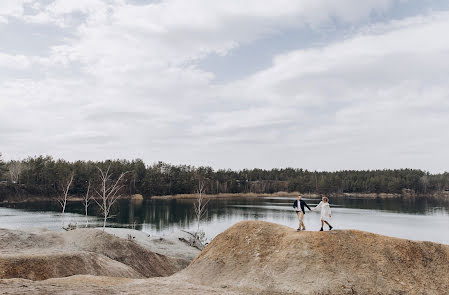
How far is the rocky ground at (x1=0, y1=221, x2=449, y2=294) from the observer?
A: 56.5 feet

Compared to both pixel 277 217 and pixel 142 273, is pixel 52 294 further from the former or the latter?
pixel 277 217

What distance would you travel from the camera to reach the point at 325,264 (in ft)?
60.6

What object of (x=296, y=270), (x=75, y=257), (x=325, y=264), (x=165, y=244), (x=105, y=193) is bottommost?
(x=165, y=244)

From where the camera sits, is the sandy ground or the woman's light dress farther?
the sandy ground

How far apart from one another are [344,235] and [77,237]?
23.4 m

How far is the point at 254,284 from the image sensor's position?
1844 cm

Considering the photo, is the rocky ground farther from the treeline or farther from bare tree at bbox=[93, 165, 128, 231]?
the treeline

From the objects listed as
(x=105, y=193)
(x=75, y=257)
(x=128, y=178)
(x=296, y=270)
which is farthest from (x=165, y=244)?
(x=128, y=178)

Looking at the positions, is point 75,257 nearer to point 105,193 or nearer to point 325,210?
point 325,210

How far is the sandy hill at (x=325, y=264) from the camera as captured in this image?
693 inches

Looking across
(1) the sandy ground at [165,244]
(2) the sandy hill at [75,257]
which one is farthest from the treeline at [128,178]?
(2) the sandy hill at [75,257]

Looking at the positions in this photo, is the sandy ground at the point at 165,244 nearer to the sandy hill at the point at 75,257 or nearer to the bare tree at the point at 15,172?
the sandy hill at the point at 75,257

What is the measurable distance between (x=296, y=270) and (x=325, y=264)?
5.07 feet

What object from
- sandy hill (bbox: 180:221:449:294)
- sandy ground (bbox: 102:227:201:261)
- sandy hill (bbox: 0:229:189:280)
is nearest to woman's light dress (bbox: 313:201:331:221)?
sandy hill (bbox: 180:221:449:294)
